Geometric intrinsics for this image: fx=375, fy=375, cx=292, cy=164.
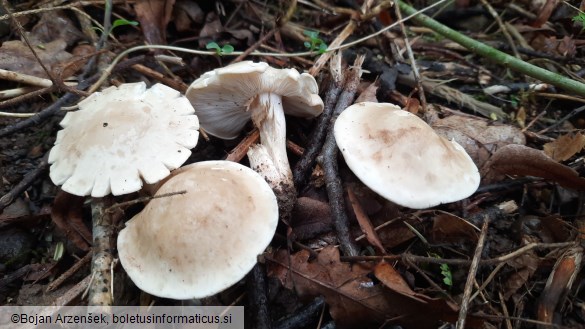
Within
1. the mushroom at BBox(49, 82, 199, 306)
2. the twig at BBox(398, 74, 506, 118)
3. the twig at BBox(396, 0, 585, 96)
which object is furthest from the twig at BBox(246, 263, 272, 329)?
the twig at BBox(396, 0, 585, 96)

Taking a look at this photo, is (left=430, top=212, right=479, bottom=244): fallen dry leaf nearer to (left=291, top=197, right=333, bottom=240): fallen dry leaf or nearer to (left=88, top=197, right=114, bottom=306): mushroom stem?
(left=291, top=197, right=333, bottom=240): fallen dry leaf

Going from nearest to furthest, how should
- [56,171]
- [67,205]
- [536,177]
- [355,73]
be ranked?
[56,171], [67,205], [536,177], [355,73]

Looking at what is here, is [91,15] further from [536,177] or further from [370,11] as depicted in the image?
[536,177]

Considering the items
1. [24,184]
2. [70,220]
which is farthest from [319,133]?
[24,184]

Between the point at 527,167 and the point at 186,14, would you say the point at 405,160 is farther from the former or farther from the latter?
the point at 186,14

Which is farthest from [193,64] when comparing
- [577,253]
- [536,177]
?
[577,253]

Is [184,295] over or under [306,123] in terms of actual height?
under
